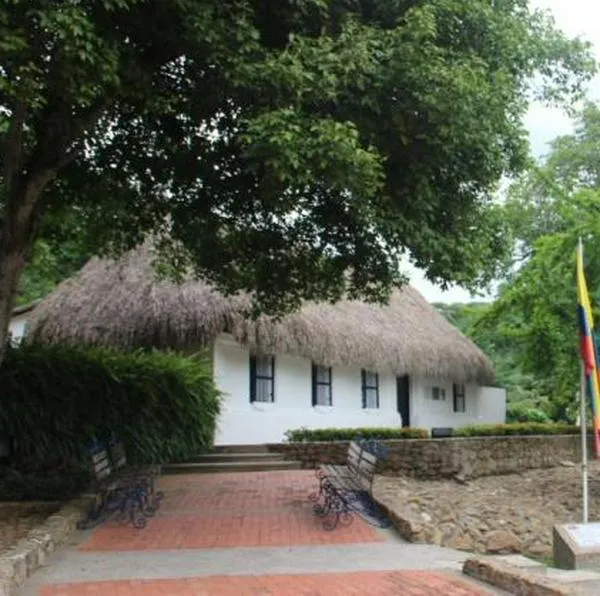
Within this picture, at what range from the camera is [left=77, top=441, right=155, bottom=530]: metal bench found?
34.2 feet

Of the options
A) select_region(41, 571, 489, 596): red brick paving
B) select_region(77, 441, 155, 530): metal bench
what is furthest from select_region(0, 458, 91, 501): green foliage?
select_region(41, 571, 489, 596): red brick paving

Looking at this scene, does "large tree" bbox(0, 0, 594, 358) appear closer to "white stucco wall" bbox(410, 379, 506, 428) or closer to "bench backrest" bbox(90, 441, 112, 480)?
"bench backrest" bbox(90, 441, 112, 480)

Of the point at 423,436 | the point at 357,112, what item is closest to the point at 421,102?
the point at 357,112

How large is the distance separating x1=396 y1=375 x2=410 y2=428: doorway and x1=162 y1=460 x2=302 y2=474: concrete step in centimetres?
923

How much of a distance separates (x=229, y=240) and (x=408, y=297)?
15.4 metres

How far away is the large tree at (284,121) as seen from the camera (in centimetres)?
760

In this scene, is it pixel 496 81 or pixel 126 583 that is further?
pixel 496 81

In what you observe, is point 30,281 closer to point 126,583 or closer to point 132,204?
point 132,204

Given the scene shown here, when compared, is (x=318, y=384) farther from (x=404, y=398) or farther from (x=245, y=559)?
(x=245, y=559)

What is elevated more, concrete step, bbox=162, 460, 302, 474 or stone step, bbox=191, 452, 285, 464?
stone step, bbox=191, 452, 285, 464

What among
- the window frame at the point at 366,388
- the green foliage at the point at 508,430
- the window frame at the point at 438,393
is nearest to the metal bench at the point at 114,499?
the green foliage at the point at 508,430

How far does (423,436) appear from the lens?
19047 millimetres

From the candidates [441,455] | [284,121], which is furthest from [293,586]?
[441,455]

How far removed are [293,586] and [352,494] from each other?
3.83 meters
